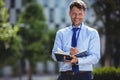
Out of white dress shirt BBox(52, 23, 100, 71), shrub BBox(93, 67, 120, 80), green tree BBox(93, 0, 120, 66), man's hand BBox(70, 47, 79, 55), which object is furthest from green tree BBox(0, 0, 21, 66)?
man's hand BBox(70, 47, 79, 55)

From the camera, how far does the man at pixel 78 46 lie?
308 cm

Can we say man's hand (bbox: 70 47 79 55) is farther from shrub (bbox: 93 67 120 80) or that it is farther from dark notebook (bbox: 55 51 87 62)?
shrub (bbox: 93 67 120 80)

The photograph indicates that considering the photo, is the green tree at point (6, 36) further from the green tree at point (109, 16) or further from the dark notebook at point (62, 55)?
the dark notebook at point (62, 55)

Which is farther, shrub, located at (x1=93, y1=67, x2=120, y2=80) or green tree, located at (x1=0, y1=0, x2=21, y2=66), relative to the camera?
green tree, located at (x1=0, y1=0, x2=21, y2=66)

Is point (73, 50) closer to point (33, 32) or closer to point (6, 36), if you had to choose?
point (6, 36)

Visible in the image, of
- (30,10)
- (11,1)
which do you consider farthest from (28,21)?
(11,1)

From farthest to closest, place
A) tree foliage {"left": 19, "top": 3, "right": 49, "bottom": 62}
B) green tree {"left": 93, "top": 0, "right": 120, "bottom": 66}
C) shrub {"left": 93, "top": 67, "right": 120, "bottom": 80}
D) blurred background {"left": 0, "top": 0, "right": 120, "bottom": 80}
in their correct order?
tree foliage {"left": 19, "top": 3, "right": 49, "bottom": 62}
blurred background {"left": 0, "top": 0, "right": 120, "bottom": 80}
green tree {"left": 93, "top": 0, "right": 120, "bottom": 66}
shrub {"left": 93, "top": 67, "right": 120, "bottom": 80}

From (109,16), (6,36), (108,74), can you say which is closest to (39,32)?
(6,36)

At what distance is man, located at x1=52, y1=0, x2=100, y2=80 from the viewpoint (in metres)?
3.08

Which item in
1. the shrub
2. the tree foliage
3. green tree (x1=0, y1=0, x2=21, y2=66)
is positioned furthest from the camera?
the tree foliage

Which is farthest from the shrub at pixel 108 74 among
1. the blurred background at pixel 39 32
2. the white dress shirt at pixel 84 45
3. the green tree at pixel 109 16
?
the green tree at pixel 109 16

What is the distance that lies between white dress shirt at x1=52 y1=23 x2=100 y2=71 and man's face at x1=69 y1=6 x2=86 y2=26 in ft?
0.23

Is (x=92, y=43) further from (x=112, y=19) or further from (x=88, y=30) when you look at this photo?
(x=112, y=19)

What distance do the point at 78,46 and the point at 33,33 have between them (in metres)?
24.0
